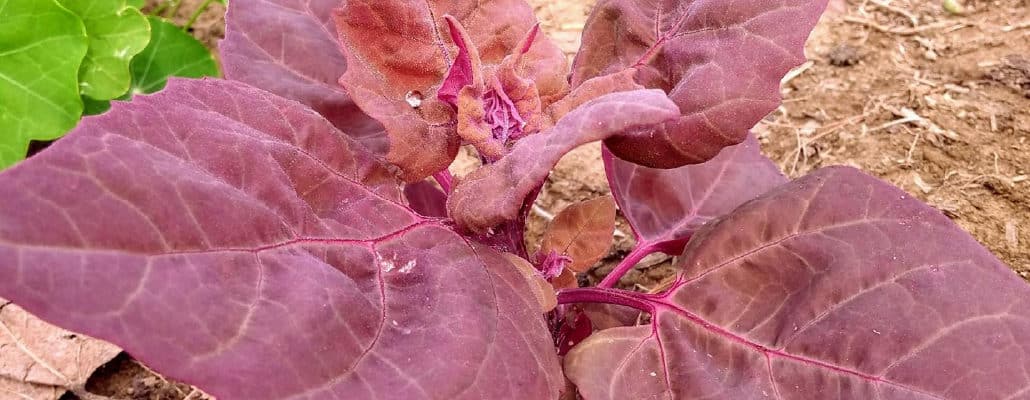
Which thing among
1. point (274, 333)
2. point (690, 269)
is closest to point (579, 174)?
point (690, 269)

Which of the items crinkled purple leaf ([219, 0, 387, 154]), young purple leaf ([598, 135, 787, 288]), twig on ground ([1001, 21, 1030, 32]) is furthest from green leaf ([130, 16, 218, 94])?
twig on ground ([1001, 21, 1030, 32])

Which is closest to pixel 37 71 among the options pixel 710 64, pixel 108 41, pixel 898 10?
pixel 108 41

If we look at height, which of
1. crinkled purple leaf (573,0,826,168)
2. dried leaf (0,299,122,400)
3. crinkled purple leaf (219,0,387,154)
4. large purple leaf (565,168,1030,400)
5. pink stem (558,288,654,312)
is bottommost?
dried leaf (0,299,122,400)

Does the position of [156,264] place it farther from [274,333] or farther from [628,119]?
[628,119]

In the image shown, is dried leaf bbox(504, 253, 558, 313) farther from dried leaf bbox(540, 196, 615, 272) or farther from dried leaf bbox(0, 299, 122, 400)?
dried leaf bbox(0, 299, 122, 400)

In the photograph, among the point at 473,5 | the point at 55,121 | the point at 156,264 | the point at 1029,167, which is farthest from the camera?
the point at 55,121

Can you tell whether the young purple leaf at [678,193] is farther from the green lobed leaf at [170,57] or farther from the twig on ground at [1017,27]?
the green lobed leaf at [170,57]
